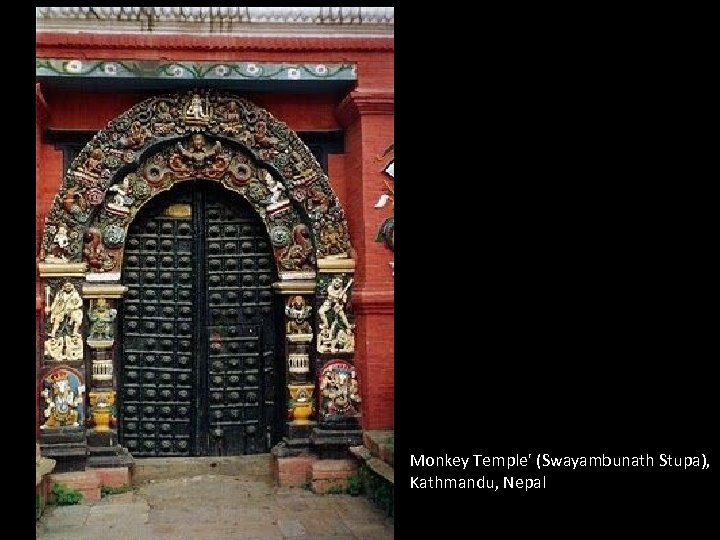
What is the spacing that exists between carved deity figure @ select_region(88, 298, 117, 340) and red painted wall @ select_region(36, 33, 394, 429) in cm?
52

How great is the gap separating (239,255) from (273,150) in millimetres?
1111

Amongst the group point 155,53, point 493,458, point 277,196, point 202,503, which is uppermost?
point 155,53

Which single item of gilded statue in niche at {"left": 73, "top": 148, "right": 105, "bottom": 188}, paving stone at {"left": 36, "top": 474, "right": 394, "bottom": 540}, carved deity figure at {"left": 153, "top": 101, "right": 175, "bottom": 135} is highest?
carved deity figure at {"left": 153, "top": 101, "right": 175, "bottom": 135}

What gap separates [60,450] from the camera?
8500mm

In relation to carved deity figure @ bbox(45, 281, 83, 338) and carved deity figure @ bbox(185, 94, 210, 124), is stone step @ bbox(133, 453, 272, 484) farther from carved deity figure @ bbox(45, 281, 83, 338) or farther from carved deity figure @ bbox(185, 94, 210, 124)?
carved deity figure @ bbox(185, 94, 210, 124)

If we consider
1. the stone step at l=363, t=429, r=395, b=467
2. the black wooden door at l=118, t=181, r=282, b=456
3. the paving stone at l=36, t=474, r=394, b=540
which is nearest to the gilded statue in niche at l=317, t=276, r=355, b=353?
the black wooden door at l=118, t=181, r=282, b=456

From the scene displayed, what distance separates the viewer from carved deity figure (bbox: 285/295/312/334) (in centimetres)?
907

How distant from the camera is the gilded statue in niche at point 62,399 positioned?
28.3 ft

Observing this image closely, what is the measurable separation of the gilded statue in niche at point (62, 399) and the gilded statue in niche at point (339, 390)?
228 centimetres

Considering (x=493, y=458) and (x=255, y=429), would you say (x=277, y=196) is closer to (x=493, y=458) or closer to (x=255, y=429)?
(x=255, y=429)

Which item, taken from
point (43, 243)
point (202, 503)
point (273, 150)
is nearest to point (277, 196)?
point (273, 150)

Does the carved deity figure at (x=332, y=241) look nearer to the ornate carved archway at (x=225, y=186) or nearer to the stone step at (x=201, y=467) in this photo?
the ornate carved archway at (x=225, y=186)

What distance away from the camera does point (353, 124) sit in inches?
356

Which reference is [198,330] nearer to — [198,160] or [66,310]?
[66,310]
